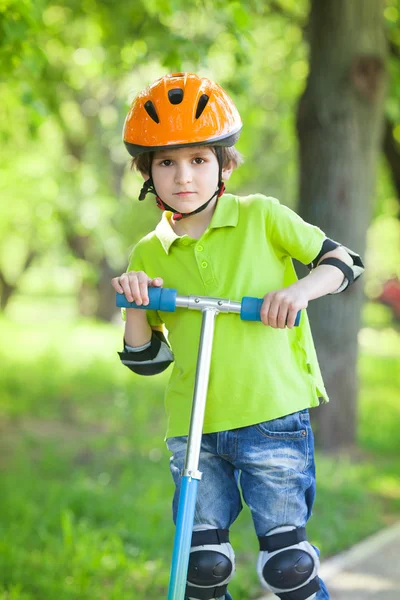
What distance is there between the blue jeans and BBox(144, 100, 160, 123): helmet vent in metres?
1.01

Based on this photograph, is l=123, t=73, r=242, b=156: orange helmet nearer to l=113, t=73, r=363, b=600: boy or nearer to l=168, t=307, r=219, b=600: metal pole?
l=113, t=73, r=363, b=600: boy

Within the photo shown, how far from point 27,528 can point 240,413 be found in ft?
8.84

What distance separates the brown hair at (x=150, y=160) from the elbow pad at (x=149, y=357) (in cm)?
57

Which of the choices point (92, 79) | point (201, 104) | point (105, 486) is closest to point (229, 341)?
point (201, 104)

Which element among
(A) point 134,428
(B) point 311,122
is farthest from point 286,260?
(A) point 134,428

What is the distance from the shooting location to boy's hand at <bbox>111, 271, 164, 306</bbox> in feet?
8.20

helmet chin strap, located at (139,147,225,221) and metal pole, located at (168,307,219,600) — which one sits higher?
helmet chin strap, located at (139,147,225,221)

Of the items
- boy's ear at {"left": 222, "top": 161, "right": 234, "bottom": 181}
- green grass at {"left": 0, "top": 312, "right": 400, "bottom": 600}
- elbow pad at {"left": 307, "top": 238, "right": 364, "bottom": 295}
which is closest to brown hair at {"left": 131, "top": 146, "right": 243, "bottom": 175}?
boy's ear at {"left": 222, "top": 161, "right": 234, "bottom": 181}

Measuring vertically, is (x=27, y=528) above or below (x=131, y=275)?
below

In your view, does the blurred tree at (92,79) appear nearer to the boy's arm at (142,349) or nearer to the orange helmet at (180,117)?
the orange helmet at (180,117)

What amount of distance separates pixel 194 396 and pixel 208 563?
0.58 meters

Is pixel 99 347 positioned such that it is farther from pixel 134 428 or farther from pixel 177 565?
pixel 177 565

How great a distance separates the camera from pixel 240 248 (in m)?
2.68

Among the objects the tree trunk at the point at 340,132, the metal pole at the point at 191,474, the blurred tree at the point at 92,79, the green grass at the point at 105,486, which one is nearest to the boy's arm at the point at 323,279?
the metal pole at the point at 191,474
